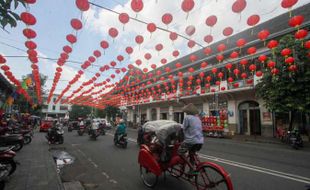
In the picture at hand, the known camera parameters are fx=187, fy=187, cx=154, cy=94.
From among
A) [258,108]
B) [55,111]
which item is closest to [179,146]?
[258,108]

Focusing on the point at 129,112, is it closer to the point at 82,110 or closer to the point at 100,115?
the point at 100,115

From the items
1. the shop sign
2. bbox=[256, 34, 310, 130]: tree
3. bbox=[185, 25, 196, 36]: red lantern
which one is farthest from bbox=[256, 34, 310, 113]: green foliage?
bbox=[185, 25, 196, 36]: red lantern

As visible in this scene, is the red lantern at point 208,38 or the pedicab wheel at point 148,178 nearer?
the pedicab wheel at point 148,178

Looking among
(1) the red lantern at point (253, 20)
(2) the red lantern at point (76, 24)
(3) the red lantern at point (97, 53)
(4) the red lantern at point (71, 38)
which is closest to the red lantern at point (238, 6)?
(1) the red lantern at point (253, 20)

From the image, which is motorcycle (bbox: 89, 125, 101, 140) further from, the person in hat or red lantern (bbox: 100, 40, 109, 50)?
the person in hat

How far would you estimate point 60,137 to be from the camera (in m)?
11.2

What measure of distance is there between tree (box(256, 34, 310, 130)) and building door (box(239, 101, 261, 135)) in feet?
19.2

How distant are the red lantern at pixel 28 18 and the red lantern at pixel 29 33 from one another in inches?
28.4

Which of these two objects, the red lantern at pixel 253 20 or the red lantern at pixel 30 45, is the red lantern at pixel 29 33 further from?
the red lantern at pixel 253 20

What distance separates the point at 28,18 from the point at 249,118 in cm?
1813

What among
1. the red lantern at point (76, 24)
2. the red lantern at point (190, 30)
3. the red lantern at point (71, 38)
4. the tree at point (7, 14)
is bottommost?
the tree at point (7, 14)

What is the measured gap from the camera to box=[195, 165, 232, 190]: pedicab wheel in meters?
3.21

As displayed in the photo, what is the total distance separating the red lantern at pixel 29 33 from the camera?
629cm

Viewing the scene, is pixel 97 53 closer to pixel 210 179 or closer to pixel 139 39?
pixel 139 39
